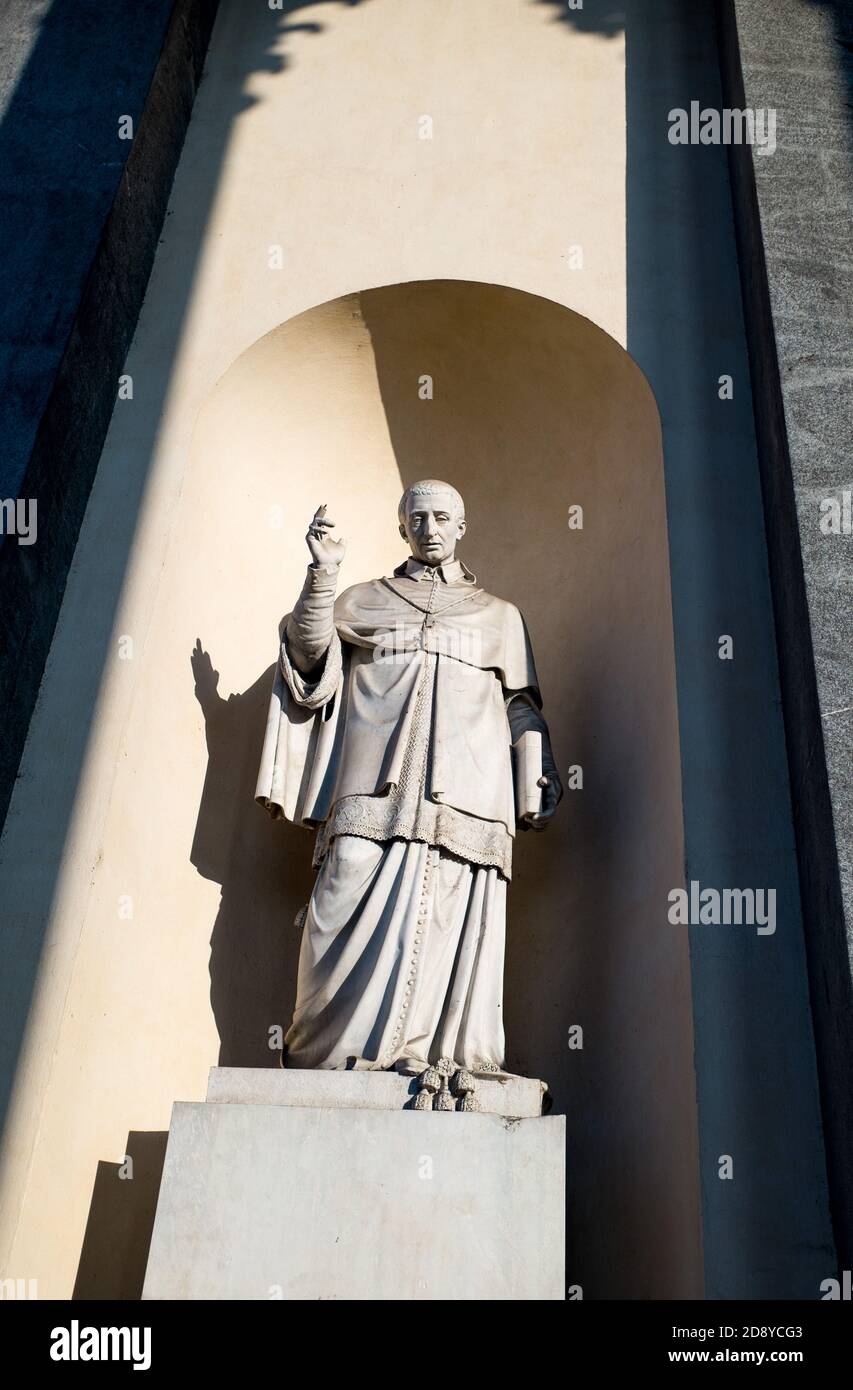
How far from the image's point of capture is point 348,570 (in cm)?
593

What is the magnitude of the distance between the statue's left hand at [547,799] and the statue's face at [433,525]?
920 millimetres

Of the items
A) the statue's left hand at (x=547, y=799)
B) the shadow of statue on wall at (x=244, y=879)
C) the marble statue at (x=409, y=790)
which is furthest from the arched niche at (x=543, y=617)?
the marble statue at (x=409, y=790)

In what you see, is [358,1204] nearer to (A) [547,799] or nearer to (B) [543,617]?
(A) [547,799]

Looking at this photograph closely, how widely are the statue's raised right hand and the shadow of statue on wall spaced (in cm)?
89

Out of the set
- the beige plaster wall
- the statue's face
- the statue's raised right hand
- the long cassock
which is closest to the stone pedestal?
the long cassock

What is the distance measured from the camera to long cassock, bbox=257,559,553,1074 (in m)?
4.09

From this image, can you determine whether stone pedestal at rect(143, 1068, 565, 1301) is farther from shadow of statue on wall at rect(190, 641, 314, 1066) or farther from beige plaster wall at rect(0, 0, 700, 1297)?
shadow of statue on wall at rect(190, 641, 314, 1066)

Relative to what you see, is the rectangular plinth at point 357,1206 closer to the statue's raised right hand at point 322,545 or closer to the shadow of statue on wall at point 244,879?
the shadow of statue on wall at point 244,879

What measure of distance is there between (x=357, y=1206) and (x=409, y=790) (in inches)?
50.7

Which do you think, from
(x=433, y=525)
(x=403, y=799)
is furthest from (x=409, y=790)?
(x=433, y=525)

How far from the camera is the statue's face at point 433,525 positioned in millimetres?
5074

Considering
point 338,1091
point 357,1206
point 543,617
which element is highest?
point 543,617

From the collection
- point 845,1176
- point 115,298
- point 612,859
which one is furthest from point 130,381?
point 845,1176

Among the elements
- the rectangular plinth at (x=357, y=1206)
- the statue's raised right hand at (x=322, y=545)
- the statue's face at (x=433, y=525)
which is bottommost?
the rectangular plinth at (x=357, y=1206)
